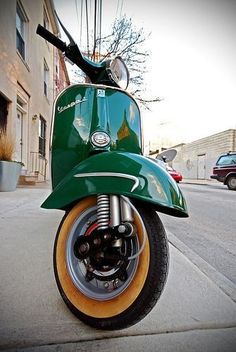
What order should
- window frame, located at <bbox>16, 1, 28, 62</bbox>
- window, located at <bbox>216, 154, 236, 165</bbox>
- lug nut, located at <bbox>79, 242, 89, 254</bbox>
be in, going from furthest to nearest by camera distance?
window, located at <bbox>216, 154, 236, 165</bbox>, window frame, located at <bbox>16, 1, 28, 62</bbox>, lug nut, located at <bbox>79, 242, 89, 254</bbox>

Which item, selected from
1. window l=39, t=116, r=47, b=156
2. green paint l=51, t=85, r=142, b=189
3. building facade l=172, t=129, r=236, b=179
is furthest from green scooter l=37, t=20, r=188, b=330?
building facade l=172, t=129, r=236, b=179

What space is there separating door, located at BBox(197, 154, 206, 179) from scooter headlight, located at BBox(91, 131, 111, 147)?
24.1 metres

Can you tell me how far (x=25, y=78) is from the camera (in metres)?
9.17

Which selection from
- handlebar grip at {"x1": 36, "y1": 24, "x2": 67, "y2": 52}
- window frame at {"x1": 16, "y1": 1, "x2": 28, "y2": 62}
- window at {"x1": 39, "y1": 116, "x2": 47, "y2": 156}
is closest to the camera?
handlebar grip at {"x1": 36, "y1": 24, "x2": 67, "y2": 52}

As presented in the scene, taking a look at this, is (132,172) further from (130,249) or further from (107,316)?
(107,316)

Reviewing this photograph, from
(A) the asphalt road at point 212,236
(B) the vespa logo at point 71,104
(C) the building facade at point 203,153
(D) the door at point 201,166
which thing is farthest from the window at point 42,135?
(D) the door at point 201,166

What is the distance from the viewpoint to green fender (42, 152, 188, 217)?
1.23m

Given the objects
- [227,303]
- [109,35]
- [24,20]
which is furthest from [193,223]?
[109,35]

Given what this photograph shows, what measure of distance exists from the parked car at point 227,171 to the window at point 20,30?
9.72 metres

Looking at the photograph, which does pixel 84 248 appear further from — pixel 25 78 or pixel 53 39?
pixel 25 78

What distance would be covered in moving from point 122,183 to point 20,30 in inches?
379

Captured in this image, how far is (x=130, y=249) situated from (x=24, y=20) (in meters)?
9.97

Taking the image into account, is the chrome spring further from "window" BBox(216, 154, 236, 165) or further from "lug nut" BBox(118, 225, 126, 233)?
"window" BBox(216, 154, 236, 165)

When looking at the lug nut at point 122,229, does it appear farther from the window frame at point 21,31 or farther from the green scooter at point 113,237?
the window frame at point 21,31
